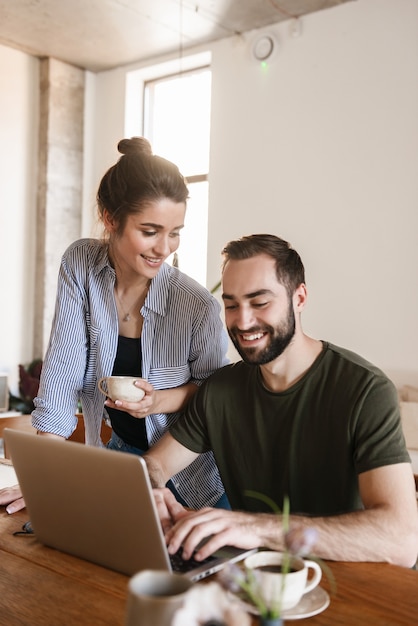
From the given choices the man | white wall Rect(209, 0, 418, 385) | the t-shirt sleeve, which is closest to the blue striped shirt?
the man

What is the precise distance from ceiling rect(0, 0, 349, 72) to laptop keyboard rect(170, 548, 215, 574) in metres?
3.97

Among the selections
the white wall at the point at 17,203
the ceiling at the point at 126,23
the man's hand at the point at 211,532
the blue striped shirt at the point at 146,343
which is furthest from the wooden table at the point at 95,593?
the white wall at the point at 17,203

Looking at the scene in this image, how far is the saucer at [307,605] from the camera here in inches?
37.4

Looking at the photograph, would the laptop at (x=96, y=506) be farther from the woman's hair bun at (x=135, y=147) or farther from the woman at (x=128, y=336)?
the woman's hair bun at (x=135, y=147)

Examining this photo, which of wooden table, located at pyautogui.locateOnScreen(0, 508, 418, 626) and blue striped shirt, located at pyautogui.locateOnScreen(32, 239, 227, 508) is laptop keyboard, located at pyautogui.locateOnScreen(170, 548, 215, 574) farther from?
blue striped shirt, located at pyautogui.locateOnScreen(32, 239, 227, 508)

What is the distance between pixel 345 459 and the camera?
1.52 meters

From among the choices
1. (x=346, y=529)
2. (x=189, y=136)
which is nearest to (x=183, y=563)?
(x=346, y=529)

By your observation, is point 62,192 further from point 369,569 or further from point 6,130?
point 369,569

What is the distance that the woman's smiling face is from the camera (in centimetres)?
174

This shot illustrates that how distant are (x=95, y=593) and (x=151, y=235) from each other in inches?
36.1

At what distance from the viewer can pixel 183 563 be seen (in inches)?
45.1

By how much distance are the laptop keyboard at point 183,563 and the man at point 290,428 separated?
0.37ft

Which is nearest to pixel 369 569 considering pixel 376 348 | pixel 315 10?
pixel 376 348

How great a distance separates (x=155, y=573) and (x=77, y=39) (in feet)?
16.7
